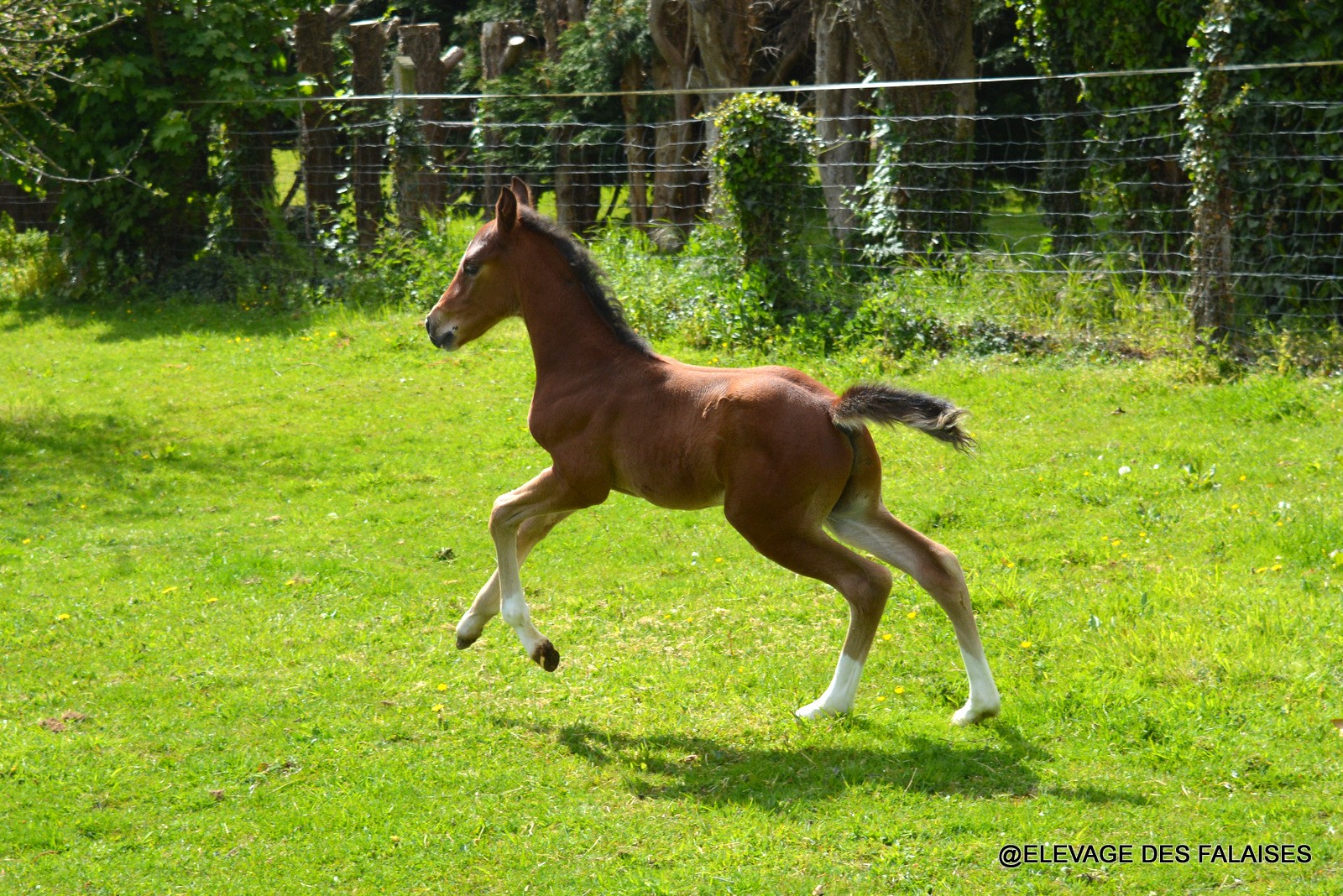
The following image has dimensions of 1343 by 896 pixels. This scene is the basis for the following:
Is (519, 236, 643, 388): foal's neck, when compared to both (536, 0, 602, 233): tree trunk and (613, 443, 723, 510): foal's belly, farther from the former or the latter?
(536, 0, 602, 233): tree trunk

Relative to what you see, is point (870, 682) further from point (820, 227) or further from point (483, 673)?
point (820, 227)

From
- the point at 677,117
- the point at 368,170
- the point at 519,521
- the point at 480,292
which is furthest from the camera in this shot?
the point at 677,117

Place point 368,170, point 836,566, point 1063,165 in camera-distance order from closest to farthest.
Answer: point 836,566, point 1063,165, point 368,170

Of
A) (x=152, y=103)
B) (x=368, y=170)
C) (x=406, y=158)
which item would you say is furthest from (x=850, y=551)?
(x=152, y=103)

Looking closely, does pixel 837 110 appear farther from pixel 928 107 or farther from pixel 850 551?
pixel 850 551

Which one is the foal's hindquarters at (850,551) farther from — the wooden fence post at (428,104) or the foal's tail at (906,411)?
the wooden fence post at (428,104)

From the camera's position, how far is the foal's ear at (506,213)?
6.16 meters

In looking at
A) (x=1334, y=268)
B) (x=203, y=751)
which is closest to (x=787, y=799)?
(x=203, y=751)

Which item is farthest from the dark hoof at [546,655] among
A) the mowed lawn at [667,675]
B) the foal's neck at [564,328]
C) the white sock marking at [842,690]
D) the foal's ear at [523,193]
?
the foal's ear at [523,193]

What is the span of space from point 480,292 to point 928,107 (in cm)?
835

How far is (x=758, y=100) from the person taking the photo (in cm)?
1237

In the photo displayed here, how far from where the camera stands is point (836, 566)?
523 cm

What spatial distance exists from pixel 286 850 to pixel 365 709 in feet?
4.11

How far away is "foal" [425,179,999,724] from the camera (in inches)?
205
